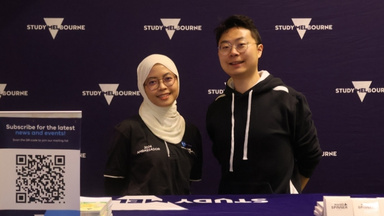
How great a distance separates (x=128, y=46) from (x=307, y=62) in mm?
1294

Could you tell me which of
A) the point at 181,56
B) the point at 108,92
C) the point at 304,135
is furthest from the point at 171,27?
the point at 304,135

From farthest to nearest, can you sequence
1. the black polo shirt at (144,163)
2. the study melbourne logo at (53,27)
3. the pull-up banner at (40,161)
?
the study melbourne logo at (53,27), the black polo shirt at (144,163), the pull-up banner at (40,161)

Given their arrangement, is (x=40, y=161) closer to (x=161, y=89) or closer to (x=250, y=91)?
(x=161, y=89)

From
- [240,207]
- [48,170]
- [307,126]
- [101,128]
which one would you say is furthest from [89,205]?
[101,128]

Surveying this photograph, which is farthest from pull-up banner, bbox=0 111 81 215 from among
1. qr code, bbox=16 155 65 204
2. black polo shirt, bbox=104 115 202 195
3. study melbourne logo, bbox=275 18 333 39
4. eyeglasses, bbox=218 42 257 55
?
study melbourne logo, bbox=275 18 333 39

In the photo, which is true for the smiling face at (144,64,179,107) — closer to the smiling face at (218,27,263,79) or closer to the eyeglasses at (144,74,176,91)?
the eyeglasses at (144,74,176,91)

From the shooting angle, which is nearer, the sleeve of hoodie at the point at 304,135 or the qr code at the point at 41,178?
the qr code at the point at 41,178

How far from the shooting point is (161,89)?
221 centimetres

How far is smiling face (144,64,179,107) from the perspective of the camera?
221 cm

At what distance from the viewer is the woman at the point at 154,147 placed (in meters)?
2.08

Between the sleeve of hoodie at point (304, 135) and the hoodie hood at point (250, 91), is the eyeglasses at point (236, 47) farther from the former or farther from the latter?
the sleeve of hoodie at point (304, 135)

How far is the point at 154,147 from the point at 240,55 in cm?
64

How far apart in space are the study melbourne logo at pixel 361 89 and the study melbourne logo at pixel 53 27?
1.93m

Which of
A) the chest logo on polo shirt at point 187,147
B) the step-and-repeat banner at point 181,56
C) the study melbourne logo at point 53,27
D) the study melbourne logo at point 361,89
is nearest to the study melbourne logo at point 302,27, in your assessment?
the step-and-repeat banner at point 181,56
